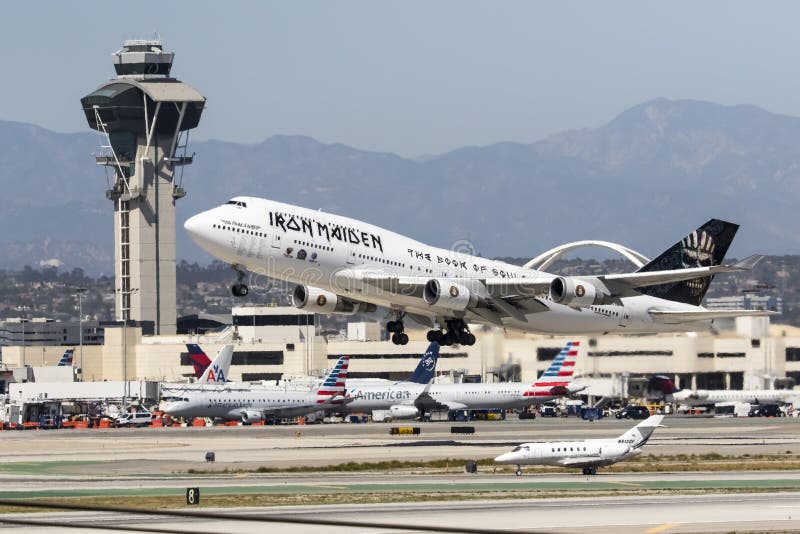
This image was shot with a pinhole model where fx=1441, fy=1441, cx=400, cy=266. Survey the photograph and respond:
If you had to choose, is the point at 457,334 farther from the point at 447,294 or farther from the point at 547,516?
the point at 547,516

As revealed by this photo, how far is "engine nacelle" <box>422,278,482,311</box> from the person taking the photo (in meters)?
78.2

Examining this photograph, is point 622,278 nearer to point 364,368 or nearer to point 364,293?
point 364,293

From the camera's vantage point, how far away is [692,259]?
293 ft

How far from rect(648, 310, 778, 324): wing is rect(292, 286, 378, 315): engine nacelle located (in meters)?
18.3

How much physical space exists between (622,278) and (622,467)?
1214cm

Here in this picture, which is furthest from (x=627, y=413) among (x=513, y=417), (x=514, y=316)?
(x=514, y=316)

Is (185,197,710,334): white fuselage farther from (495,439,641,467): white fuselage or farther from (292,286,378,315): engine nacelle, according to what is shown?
(495,439,641,467): white fuselage

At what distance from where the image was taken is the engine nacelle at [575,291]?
7906cm

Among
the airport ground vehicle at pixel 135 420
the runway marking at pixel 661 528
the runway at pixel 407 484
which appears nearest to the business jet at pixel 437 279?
the runway at pixel 407 484

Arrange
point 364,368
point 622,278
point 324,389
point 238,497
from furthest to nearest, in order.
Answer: point 364,368 → point 324,389 → point 622,278 → point 238,497

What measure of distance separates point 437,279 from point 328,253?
7.29 meters

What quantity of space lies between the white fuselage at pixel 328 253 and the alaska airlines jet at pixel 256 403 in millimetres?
39647

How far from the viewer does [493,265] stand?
275 feet

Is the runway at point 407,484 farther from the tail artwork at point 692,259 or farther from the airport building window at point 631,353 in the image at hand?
the airport building window at point 631,353
